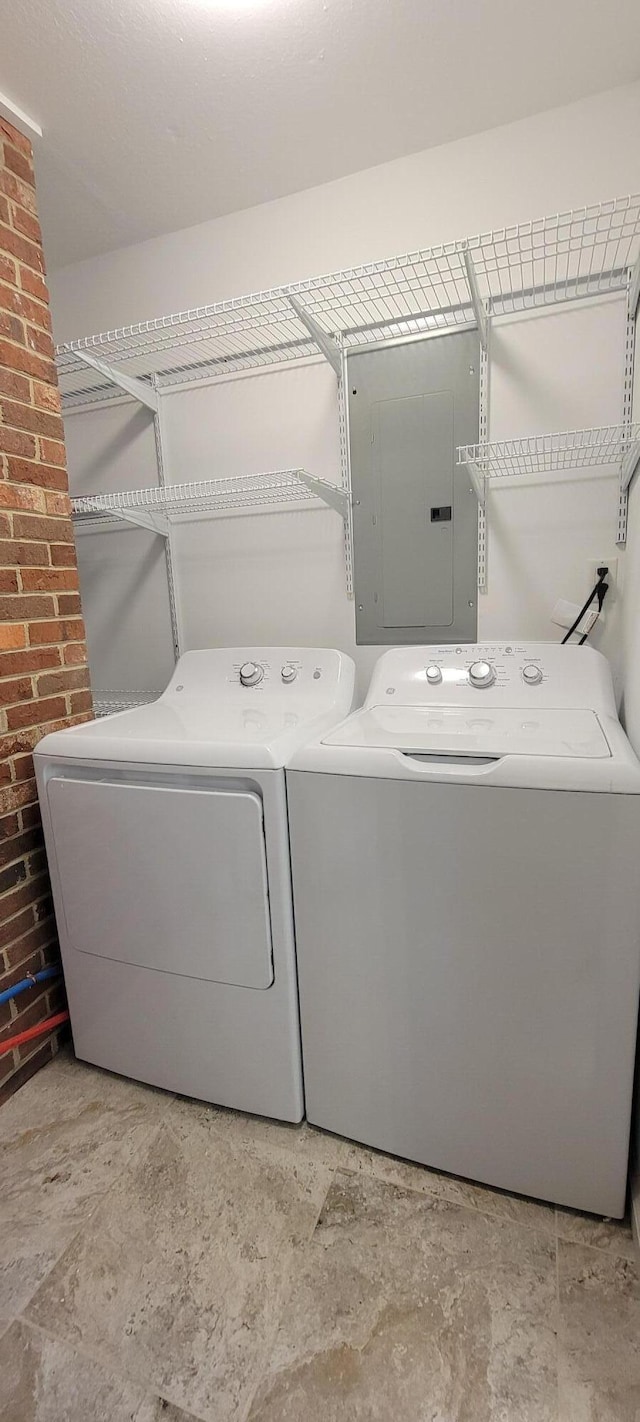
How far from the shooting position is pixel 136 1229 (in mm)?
1117

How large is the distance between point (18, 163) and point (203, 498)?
90cm

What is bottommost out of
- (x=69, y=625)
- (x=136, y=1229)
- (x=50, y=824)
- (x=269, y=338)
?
(x=136, y=1229)

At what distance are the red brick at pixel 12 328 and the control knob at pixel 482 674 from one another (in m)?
1.41

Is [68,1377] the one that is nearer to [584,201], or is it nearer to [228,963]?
[228,963]

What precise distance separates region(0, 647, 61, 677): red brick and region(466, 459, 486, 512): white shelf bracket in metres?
1.26

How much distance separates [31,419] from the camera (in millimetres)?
1479

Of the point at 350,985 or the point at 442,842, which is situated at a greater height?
the point at 442,842

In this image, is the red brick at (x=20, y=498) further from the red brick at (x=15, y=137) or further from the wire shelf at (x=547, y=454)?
the wire shelf at (x=547, y=454)

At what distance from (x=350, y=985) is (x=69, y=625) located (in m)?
1.20

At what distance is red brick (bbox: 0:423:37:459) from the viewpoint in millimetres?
1401

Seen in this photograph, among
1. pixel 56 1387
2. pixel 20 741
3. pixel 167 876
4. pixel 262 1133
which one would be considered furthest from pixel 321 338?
pixel 56 1387

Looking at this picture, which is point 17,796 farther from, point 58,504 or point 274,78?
point 274,78

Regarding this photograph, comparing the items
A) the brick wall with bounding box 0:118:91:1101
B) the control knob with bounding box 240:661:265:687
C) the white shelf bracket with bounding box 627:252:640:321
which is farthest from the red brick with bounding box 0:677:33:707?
the white shelf bracket with bounding box 627:252:640:321

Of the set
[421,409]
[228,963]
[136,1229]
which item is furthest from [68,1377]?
[421,409]
